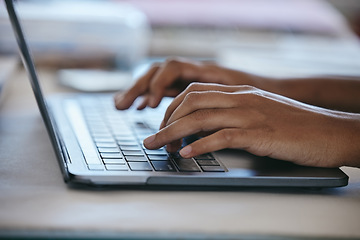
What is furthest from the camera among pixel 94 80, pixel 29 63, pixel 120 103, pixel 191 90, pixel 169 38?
pixel 169 38

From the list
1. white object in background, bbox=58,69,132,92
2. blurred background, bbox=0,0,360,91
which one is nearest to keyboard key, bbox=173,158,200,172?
blurred background, bbox=0,0,360,91

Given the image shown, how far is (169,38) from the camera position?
1.69 metres

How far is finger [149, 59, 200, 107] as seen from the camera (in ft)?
2.64

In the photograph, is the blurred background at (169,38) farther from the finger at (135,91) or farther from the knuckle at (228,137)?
the knuckle at (228,137)

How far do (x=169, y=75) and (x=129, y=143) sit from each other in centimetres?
23

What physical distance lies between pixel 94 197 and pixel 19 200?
7cm

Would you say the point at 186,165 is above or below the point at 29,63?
below

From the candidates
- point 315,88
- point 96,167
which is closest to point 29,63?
point 96,167

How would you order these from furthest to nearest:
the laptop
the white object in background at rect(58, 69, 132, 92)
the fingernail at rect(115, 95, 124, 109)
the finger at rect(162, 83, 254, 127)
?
the white object in background at rect(58, 69, 132, 92) < the fingernail at rect(115, 95, 124, 109) < the finger at rect(162, 83, 254, 127) < the laptop

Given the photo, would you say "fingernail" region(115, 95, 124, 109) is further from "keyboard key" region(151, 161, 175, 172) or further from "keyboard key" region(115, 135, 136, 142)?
"keyboard key" region(151, 161, 175, 172)

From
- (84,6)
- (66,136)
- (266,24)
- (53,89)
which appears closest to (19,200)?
(66,136)

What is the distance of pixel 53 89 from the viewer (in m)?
1.05

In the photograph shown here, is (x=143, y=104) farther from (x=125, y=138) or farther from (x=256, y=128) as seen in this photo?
(x=256, y=128)

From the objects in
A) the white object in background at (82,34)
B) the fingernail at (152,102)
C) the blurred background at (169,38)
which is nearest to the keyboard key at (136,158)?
the fingernail at (152,102)
